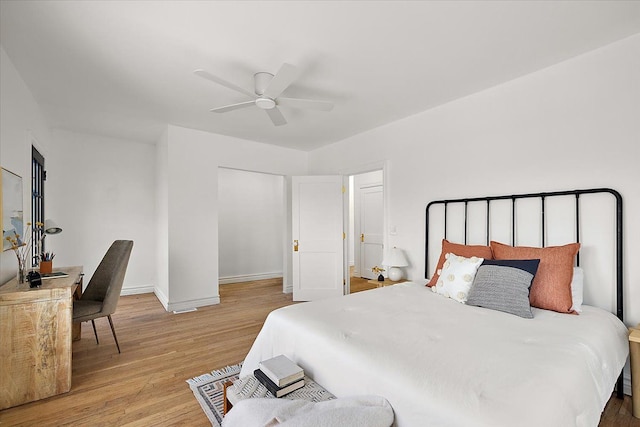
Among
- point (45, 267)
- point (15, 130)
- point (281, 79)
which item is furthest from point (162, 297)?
point (281, 79)

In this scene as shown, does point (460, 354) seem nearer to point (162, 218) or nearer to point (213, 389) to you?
point (213, 389)

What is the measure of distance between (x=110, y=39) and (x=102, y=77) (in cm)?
77

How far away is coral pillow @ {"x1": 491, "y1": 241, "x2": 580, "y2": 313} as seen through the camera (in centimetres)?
210

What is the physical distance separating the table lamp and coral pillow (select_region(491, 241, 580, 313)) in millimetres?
1419

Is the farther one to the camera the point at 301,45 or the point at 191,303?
the point at 191,303

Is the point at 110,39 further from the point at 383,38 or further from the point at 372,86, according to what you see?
the point at 372,86

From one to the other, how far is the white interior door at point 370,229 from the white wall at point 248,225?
1727 millimetres

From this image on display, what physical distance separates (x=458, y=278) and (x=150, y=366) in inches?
106

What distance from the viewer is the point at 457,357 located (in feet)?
4.53

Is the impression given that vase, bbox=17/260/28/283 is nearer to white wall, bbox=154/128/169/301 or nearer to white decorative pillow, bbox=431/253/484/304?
white wall, bbox=154/128/169/301

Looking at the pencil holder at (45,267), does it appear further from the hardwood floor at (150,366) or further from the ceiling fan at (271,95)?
the ceiling fan at (271,95)

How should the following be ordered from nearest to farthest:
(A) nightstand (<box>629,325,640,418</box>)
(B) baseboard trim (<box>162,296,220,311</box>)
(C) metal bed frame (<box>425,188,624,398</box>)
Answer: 1. (A) nightstand (<box>629,325,640,418</box>)
2. (C) metal bed frame (<box>425,188,624,398</box>)
3. (B) baseboard trim (<box>162,296,220,311</box>)

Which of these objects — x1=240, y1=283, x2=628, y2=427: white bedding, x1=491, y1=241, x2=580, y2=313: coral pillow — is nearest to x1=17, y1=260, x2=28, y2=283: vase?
x1=240, y1=283, x2=628, y2=427: white bedding

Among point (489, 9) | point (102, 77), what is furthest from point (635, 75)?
point (102, 77)
